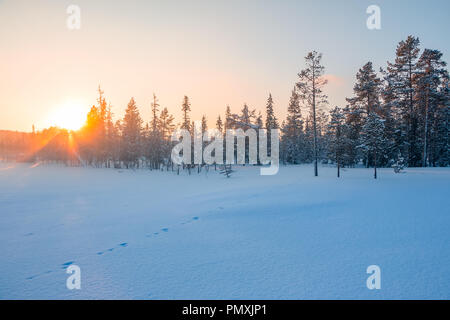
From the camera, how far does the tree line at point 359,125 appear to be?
2259 cm

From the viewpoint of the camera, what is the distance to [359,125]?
34062 millimetres

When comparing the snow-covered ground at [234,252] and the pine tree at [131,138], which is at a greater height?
the pine tree at [131,138]

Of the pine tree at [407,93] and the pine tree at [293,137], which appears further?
the pine tree at [293,137]

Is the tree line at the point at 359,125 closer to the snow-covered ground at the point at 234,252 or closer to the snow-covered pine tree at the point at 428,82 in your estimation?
the snow-covered pine tree at the point at 428,82

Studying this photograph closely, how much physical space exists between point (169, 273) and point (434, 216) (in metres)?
8.75

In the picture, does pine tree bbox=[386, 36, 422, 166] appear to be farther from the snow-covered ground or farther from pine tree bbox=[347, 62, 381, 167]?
the snow-covered ground

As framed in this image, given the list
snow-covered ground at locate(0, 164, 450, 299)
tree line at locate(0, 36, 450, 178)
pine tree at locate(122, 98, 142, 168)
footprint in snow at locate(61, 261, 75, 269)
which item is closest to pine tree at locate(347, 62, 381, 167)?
tree line at locate(0, 36, 450, 178)

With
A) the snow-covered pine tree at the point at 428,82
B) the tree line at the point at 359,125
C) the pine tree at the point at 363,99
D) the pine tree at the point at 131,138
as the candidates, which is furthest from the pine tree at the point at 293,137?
the pine tree at the point at 131,138

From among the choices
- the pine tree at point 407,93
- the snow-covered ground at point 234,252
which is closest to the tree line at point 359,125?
the pine tree at point 407,93

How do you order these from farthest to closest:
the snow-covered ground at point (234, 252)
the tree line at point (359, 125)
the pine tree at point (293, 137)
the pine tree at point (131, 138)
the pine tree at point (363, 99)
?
the pine tree at point (293, 137)
the pine tree at point (131, 138)
the pine tree at point (363, 99)
the tree line at point (359, 125)
the snow-covered ground at point (234, 252)

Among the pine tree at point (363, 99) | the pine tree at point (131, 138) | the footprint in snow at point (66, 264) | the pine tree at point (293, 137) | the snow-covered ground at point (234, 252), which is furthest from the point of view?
the pine tree at point (293, 137)

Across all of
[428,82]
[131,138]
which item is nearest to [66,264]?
[428,82]

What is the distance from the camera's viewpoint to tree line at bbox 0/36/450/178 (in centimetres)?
2259
